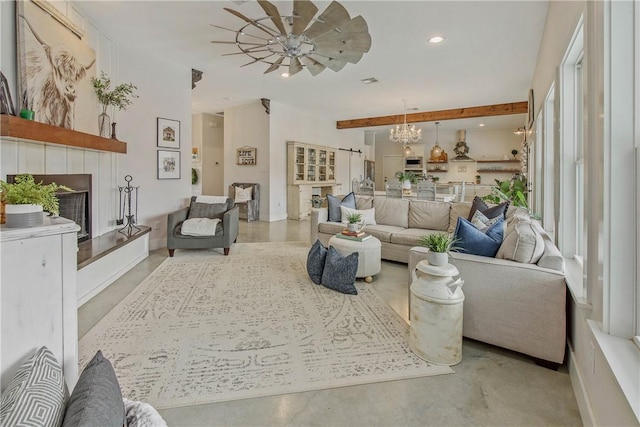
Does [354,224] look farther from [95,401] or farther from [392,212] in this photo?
[95,401]

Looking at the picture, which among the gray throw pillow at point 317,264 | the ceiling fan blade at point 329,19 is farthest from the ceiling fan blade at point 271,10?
the gray throw pillow at point 317,264

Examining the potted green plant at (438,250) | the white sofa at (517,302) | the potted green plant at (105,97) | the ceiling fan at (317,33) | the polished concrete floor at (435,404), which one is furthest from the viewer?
the potted green plant at (105,97)

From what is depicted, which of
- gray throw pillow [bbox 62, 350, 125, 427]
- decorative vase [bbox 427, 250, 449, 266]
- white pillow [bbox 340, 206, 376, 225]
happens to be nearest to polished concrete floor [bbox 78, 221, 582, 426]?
gray throw pillow [bbox 62, 350, 125, 427]

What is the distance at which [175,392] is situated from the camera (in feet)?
5.74

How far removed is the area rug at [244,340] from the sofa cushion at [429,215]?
1.64m

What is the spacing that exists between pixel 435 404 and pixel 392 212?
3.43m

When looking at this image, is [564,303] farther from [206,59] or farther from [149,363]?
[206,59]

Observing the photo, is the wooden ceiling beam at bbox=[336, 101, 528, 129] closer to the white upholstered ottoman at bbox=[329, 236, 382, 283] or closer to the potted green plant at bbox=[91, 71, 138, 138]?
the white upholstered ottoman at bbox=[329, 236, 382, 283]

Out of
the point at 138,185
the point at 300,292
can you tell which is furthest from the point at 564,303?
the point at 138,185

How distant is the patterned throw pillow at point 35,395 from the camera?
2.86 ft

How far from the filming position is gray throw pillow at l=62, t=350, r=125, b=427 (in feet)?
3.12

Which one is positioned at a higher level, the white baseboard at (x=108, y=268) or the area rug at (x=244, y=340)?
the white baseboard at (x=108, y=268)

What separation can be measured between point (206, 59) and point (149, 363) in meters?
4.41

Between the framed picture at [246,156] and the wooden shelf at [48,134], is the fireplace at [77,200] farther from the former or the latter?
the framed picture at [246,156]
